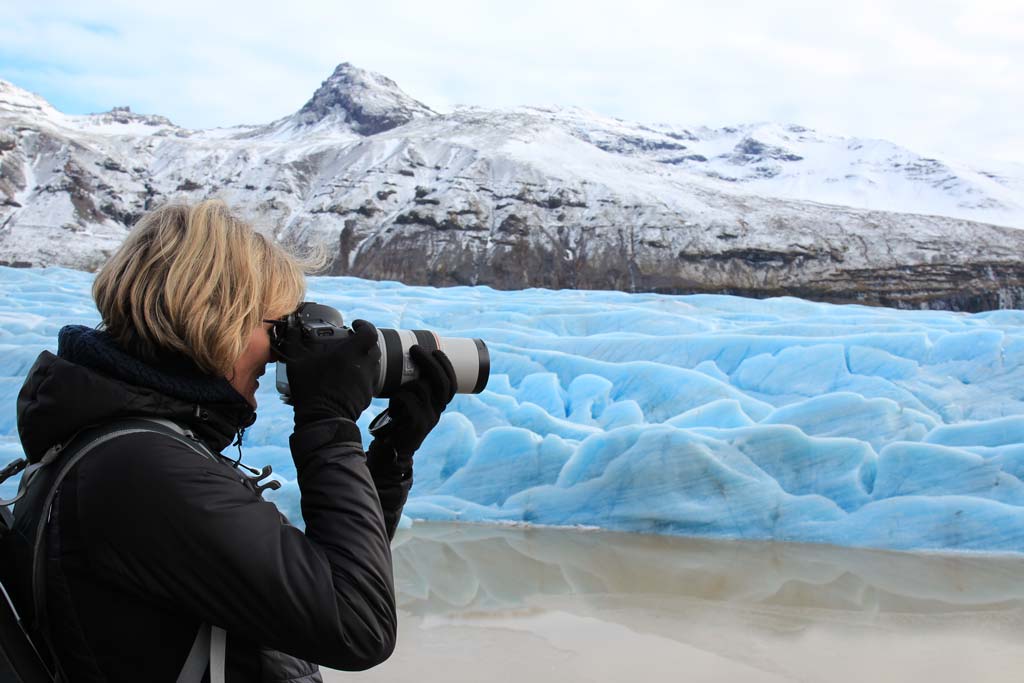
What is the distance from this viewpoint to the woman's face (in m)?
1.14

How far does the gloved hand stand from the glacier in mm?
2948

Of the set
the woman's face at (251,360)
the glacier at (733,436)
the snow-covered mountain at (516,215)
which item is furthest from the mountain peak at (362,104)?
the woman's face at (251,360)

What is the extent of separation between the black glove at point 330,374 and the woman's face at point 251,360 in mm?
43

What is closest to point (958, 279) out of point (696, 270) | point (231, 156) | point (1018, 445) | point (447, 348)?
point (696, 270)

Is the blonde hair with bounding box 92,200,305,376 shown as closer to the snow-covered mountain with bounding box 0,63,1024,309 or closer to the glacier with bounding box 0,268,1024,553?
the glacier with bounding box 0,268,1024,553

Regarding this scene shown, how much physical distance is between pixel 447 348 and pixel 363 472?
1.59 ft

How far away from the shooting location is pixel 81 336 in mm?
1057

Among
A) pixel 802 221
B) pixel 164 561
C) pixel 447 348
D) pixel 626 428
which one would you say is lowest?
pixel 626 428

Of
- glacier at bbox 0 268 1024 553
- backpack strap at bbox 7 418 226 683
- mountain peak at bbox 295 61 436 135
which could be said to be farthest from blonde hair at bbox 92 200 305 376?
mountain peak at bbox 295 61 436 135

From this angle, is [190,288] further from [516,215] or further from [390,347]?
[516,215]

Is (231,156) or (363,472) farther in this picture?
(231,156)

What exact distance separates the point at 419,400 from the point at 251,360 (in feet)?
0.92

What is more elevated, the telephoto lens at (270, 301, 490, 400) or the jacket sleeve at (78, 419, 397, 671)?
the telephoto lens at (270, 301, 490, 400)

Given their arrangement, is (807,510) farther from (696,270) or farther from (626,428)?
(696,270)
